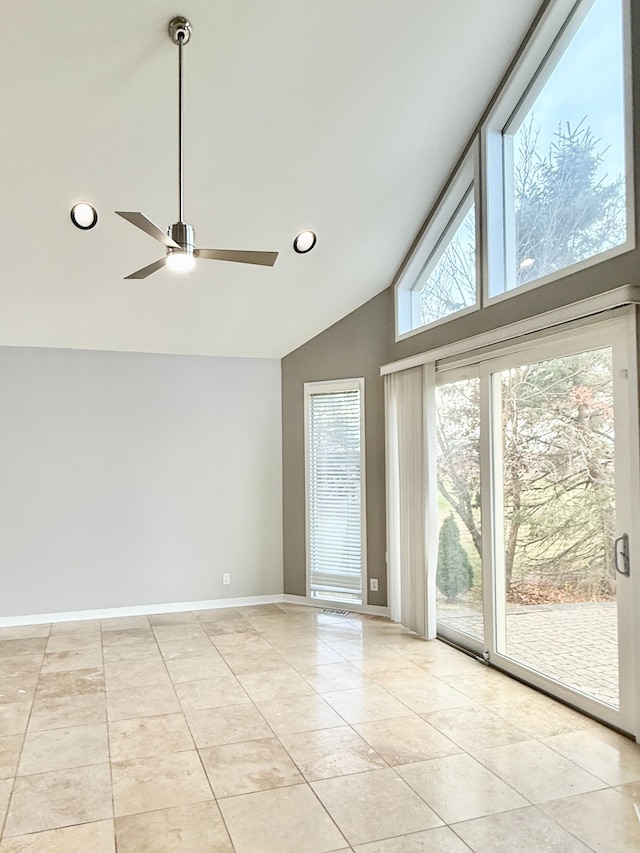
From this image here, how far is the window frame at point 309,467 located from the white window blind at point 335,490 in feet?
0.03

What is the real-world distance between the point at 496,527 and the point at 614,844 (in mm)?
2243

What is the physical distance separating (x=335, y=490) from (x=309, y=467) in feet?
1.24

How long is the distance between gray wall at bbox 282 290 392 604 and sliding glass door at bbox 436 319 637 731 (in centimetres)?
100

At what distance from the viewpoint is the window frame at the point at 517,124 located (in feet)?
11.1

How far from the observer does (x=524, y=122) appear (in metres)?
4.43

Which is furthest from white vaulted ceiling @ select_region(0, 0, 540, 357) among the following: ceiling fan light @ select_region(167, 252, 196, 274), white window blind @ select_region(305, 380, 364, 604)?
ceiling fan light @ select_region(167, 252, 196, 274)

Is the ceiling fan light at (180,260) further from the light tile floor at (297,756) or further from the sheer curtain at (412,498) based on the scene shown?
the sheer curtain at (412,498)

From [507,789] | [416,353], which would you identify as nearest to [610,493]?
[507,789]

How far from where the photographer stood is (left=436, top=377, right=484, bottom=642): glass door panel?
15.9 feet

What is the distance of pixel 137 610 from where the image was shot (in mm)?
6230

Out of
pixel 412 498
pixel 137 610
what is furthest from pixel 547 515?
pixel 137 610

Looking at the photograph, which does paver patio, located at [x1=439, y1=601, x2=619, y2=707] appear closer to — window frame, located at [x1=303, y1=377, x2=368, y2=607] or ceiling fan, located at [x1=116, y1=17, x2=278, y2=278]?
window frame, located at [x1=303, y1=377, x2=368, y2=607]

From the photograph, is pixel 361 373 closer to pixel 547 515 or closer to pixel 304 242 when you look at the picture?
pixel 304 242

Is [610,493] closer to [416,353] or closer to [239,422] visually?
[416,353]
